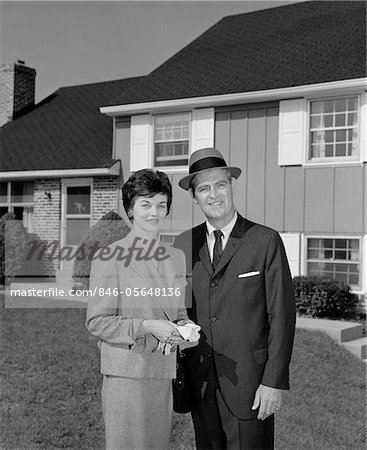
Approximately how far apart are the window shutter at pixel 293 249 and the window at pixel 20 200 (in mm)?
7406

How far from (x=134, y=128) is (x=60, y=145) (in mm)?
3035

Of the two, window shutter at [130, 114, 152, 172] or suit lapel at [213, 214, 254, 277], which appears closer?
suit lapel at [213, 214, 254, 277]

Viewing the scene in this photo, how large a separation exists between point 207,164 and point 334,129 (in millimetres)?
9301

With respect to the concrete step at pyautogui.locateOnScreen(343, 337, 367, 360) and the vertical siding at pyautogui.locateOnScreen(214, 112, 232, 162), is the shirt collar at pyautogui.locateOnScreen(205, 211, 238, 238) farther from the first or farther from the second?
the vertical siding at pyautogui.locateOnScreen(214, 112, 232, 162)

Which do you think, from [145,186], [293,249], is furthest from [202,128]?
[145,186]

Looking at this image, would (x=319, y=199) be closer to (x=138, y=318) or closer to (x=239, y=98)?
(x=239, y=98)

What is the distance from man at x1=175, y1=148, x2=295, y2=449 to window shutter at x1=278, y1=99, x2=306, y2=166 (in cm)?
911

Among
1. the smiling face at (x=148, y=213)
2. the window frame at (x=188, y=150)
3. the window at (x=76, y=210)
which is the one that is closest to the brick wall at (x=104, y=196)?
the window at (x=76, y=210)

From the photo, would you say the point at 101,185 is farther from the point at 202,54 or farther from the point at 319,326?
the point at 319,326

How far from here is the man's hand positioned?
312 cm

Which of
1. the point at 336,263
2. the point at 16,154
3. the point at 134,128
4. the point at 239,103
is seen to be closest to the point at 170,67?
the point at 134,128

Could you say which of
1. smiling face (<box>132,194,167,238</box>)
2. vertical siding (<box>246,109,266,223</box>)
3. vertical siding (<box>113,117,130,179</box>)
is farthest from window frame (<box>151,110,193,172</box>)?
smiling face (<box>132,194,167,238</box>)

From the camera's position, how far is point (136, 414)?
2.78 metres

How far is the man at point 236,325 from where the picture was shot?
10.2 ft
